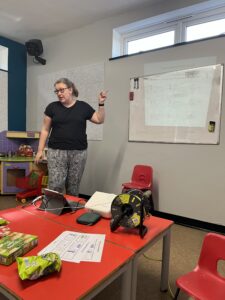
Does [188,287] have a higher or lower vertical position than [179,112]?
lower

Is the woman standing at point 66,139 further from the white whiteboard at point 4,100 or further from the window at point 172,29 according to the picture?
the white whiteboard at point 4,100

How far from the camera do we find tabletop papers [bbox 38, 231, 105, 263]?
92 centimetres

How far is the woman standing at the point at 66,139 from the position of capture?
6.85ft

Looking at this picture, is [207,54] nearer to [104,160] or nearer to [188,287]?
[104,160]

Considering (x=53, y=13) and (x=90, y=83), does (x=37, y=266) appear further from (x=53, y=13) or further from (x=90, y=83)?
(x=53, y=13)

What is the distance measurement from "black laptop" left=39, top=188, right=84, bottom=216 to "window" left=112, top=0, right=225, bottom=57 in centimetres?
229

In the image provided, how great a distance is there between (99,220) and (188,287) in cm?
53

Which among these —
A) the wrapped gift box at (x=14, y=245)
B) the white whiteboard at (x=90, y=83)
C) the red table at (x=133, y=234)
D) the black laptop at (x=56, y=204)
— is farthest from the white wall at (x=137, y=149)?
the wrapped gift box at (x=14, y=245)

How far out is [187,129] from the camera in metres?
2.66

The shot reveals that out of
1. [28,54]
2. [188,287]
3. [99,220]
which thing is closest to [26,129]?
[28,54]

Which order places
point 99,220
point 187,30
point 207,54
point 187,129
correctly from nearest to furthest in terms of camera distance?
point 99,220 → point 207,54 → point 187,129 → point 187,30

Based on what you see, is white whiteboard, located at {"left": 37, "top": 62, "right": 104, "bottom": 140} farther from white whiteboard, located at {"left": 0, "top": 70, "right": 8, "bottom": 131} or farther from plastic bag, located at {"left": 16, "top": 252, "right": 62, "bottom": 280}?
plastic bag, located at {"left": 16, "top": 252, "right": 62, "bottom": 280}

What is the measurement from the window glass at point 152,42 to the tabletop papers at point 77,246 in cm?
263

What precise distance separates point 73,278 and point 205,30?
2.88 meters
